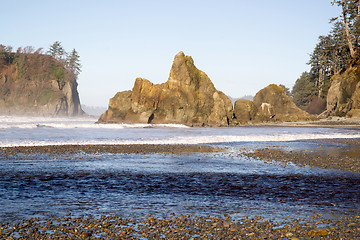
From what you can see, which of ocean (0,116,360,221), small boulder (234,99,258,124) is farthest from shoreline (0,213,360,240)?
small boulder (234,99,258,124)

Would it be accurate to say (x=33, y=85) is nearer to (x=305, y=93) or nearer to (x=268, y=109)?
(x=268, y=109)

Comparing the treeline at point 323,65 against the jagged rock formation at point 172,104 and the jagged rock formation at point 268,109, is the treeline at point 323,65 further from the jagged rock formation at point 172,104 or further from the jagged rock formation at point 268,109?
the jagged rock formation at point 172,104

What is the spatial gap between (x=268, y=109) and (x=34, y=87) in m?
77.2

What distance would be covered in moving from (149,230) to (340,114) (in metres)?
65.9

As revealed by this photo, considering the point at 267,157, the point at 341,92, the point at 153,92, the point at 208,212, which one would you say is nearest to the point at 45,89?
the point at 153,92

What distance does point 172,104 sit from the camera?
204ft

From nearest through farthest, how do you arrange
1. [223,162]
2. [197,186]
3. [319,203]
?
[319,203] → [197,186] → [223,162]

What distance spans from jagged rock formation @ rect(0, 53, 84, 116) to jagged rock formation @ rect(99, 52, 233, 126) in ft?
171

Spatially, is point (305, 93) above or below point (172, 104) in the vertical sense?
above

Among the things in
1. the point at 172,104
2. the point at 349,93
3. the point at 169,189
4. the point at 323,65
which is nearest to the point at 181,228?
the point at 169,189

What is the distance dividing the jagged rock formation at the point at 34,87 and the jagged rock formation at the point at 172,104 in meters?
52.0

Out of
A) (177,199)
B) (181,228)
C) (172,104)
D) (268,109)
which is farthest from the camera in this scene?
(268,109)

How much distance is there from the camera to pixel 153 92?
206 feet

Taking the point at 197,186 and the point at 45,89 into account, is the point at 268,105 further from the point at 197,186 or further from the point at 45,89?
the point at 45,89
